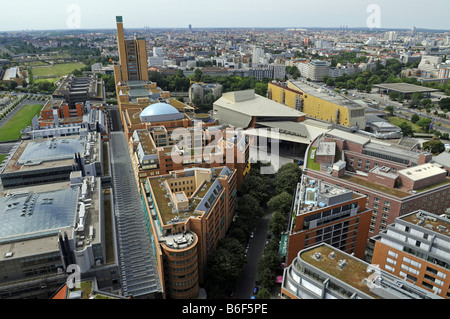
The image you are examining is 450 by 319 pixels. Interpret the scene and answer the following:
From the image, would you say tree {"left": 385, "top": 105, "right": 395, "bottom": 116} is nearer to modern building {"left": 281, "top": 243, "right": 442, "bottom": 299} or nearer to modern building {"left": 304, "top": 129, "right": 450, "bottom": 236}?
modern building {"left": 304, "top": 129, "right": 450, "bottom": 236}

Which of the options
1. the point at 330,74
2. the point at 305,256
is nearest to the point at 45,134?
the point at 305,256

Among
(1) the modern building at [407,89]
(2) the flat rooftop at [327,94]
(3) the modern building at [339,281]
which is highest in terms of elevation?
(2) the flat rooftop at [327,94]

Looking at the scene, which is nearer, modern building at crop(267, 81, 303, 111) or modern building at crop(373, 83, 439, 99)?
modern building at crop(267, 81, 303, 111)

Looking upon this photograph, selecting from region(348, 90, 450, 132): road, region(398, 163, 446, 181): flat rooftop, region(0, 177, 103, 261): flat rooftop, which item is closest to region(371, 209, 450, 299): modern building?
region(398, 163, 446, 181): flat rooftop

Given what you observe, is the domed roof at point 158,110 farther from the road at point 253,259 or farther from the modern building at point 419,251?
the modern building at point 419,251

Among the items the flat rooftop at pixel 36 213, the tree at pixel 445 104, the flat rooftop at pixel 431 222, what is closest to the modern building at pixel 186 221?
the flat rooftop at pixel 36 213
